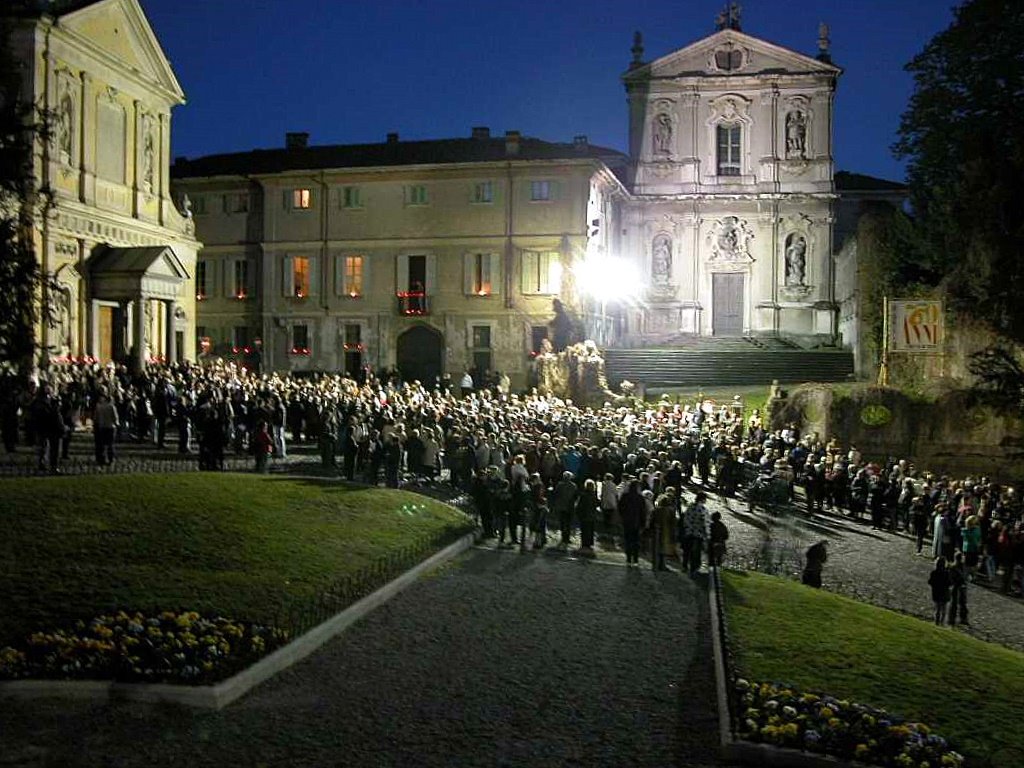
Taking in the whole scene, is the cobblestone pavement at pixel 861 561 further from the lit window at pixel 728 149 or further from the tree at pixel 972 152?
the lit window at pixel 728 149

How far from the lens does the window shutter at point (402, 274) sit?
1940 inches

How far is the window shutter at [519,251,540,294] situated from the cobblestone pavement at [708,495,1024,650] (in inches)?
921

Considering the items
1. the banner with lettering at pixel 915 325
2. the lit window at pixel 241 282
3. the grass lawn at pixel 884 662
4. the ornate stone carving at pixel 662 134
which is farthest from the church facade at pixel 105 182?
the ornate stone carving at pixel 662 134

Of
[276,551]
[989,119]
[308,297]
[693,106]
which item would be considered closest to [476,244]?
[308,297]

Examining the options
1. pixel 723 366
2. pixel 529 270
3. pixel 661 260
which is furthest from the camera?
pixel 661 260

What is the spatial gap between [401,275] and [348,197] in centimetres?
455

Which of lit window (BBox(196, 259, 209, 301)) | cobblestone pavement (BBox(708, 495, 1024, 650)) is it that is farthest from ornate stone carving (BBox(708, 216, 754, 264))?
cobblestone pavement (BBox(708, 495, 1024, 650))

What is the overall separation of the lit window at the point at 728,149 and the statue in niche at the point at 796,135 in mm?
2495

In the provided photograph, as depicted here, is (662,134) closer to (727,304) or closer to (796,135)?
(796,135)

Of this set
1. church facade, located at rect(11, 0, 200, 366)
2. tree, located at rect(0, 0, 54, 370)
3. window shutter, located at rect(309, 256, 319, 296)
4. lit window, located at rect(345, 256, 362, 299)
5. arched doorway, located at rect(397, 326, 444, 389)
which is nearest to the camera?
tree, located at rect(0, 0, 54, 370)

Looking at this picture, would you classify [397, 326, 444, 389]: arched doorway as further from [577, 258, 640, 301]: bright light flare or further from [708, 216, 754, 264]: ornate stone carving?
[708, 216, 754, 264]: ornate stone carving

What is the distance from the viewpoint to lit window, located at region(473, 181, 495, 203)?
4769 cm

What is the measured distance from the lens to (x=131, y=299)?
115 ft

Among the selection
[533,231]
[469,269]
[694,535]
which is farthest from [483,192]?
[694,535]
